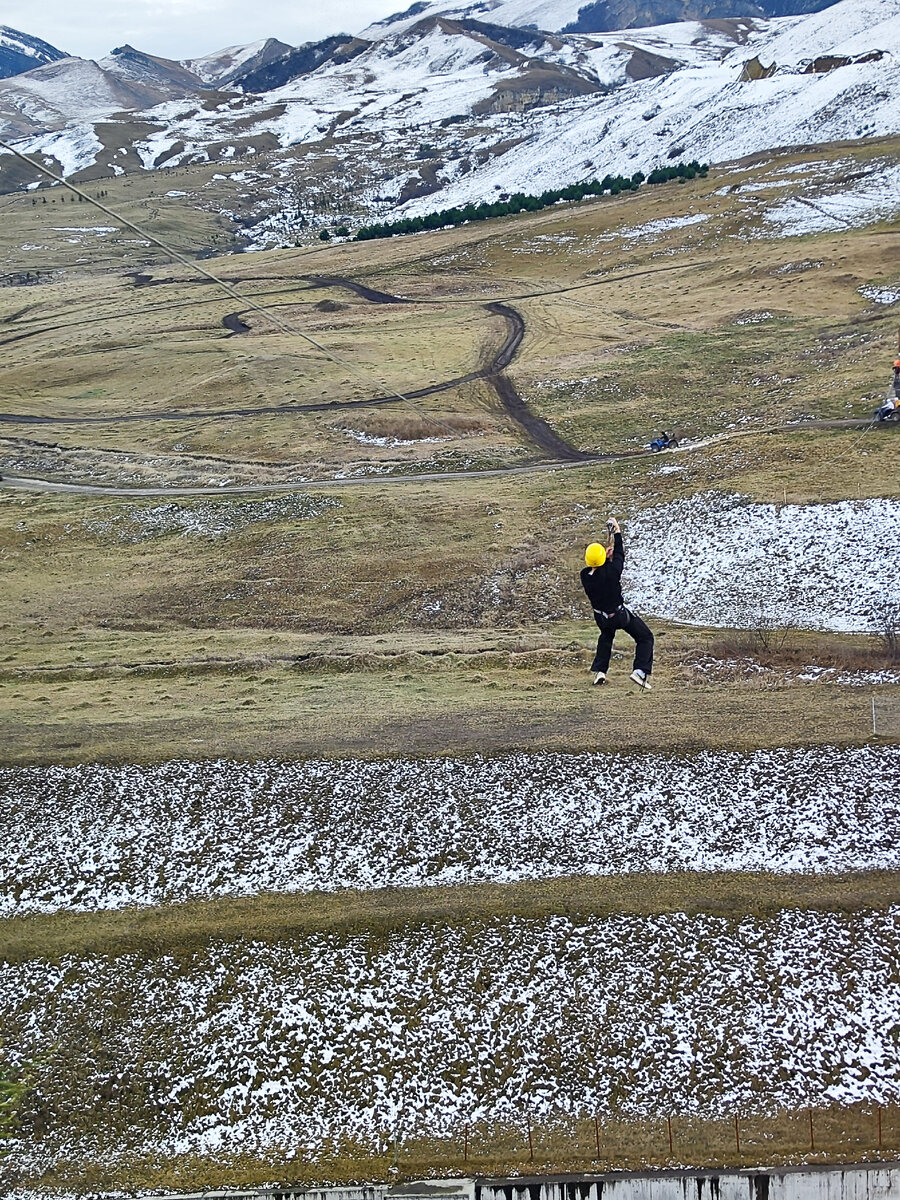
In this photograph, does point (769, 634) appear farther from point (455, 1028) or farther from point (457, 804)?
point (455, 1028)

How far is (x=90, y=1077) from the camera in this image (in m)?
14.3

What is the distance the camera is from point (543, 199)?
444ft

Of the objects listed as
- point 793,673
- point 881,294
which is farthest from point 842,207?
point 793,673

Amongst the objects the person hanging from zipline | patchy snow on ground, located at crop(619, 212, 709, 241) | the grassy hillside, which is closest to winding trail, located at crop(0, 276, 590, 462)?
the grassy hillside

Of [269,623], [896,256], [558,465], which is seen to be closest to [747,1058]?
[269,623]

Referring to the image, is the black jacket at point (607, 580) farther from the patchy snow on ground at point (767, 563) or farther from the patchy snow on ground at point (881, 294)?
the patchy snow on ground at point (881, 294)

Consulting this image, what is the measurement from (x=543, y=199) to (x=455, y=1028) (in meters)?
138

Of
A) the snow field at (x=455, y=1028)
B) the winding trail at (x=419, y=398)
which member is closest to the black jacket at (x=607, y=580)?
the snow field at (x=455, y=1028)

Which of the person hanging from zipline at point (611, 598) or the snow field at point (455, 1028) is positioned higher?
the person hanging from zipline at point (611, 598)

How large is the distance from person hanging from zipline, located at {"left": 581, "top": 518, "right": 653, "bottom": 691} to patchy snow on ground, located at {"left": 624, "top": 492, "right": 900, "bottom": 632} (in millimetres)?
14941

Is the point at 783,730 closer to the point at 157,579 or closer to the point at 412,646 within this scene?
the point at 412,646

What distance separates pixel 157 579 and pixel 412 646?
683 inches

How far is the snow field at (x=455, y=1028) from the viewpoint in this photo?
13508 millimetres

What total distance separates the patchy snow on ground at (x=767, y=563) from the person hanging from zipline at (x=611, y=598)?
588 inches
